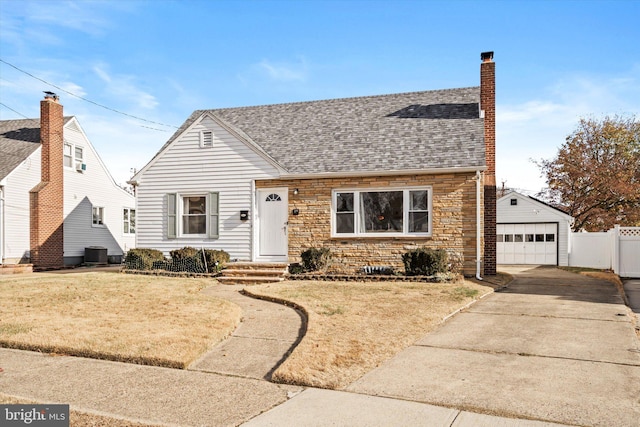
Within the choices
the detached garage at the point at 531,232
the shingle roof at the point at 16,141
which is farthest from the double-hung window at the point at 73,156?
the detached garage at the point at 531,232

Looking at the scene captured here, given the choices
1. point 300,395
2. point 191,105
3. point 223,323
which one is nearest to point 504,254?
point 191,105

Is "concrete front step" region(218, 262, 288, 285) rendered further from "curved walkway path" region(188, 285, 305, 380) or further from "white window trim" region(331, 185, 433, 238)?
"curved walkway path" region(188, 285, 305, 380)

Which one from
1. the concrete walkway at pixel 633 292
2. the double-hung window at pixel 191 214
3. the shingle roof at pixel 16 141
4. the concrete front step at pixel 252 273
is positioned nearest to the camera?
the concrete walkway at pixel 633 292

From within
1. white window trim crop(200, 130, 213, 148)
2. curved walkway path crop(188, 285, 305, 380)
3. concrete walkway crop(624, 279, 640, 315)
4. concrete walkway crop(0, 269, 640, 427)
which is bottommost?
concrete walkway crop(624, 279, 640, 315)

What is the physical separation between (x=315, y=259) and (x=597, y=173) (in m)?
24.5

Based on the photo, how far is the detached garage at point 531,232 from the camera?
2517 cm

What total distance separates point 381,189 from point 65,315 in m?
9.93

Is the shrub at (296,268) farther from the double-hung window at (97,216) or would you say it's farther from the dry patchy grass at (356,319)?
the double-hung window at (97,216)

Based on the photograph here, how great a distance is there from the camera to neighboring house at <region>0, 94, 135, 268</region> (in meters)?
21.3

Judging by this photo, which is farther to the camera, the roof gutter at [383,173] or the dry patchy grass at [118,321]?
the roof gutter at [383,173]

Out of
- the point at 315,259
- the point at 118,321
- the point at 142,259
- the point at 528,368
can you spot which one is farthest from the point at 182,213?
the point at 528,368

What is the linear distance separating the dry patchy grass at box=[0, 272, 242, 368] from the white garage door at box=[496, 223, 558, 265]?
1812 cm

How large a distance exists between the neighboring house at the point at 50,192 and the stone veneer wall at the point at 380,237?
37.1 feet

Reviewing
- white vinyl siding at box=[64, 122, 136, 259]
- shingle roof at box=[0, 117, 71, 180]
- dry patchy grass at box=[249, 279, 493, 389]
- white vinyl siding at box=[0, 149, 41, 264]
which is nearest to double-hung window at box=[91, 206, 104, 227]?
white vinyl siding at box=[64, 122, 136, 259]
